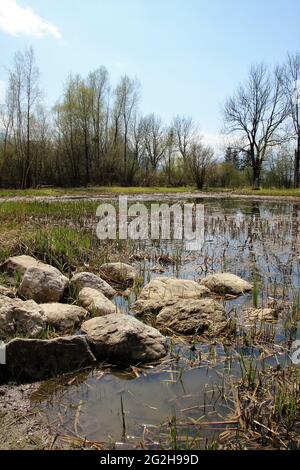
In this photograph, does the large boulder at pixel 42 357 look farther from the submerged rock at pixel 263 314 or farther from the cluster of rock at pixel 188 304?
the submerged rock at pixel 263 314

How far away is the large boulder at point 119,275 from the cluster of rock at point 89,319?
0.07 feet

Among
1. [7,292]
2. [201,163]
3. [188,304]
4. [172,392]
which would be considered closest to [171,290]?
[188,304]

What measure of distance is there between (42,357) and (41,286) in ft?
5.21

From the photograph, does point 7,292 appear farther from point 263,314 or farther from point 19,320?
point 263,314

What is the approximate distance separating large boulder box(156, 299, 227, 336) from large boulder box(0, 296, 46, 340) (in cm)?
125

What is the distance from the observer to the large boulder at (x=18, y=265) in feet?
17.6

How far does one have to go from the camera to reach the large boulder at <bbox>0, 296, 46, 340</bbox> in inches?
137

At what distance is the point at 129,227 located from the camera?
1081 cm

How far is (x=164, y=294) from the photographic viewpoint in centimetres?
471

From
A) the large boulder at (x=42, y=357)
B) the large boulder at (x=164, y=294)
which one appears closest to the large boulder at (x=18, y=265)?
the large boulder at (x=164, y=294)
